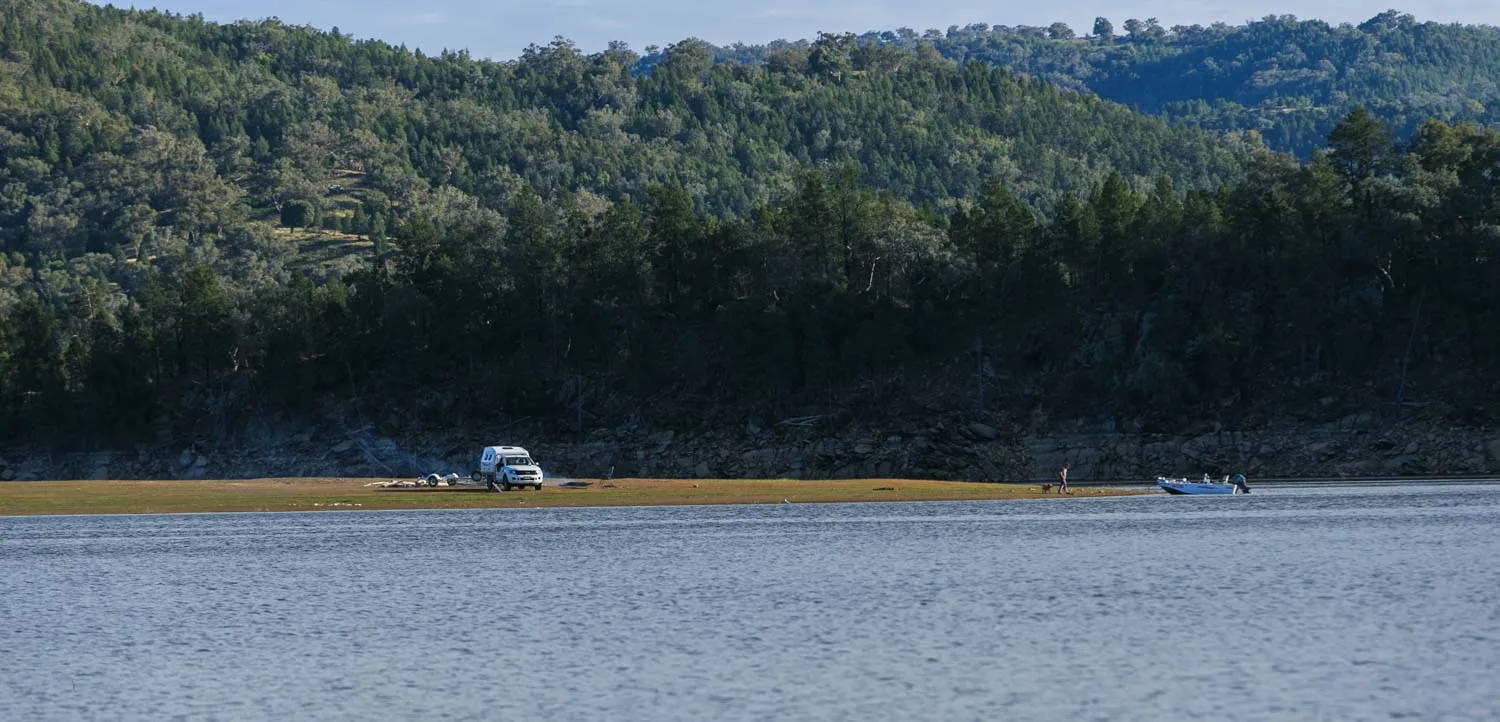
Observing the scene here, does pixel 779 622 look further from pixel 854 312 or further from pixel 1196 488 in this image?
pixel 854 312

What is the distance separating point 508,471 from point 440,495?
516 centimetres

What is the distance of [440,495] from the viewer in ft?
333

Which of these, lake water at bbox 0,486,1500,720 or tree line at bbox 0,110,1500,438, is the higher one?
tree line at bbox 0,110,1500,438

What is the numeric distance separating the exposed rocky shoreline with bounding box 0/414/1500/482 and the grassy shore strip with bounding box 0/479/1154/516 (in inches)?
642

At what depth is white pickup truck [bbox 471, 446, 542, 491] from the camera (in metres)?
105

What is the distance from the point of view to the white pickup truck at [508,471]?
105m

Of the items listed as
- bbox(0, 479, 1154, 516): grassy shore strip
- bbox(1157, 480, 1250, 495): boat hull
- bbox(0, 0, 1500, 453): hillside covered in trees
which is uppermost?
bbox(0, 0, 1500, 453): hillside covered in trees

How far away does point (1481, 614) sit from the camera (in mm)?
43969

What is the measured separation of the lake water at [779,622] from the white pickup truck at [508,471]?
22501 millimetres

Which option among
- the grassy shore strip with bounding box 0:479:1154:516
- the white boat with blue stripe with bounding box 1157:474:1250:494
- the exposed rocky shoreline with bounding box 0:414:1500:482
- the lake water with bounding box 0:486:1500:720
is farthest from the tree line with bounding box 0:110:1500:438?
the lake water with bounding box 0:486:1500:720

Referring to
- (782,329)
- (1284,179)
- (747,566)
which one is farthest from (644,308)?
Answer: (747,566)

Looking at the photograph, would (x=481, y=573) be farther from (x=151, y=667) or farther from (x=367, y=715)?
(x=367, y=715)

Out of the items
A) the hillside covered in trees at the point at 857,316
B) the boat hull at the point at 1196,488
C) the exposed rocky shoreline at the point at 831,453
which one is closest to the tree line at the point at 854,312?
the hillside covered in trees at the point at 857,316

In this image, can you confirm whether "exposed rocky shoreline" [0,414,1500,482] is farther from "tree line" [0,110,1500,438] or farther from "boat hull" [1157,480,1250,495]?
"boat hull" [1157,480,1250,495]
